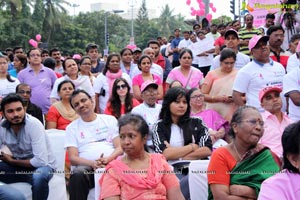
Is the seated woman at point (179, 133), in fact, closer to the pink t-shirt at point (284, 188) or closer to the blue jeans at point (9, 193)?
the blue jeans at point (9, 193)

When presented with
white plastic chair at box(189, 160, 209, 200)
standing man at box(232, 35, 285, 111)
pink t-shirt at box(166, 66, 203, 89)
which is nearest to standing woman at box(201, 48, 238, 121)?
standing man at box(232, 35, 285, 111)

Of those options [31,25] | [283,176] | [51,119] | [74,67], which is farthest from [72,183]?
[31,25]

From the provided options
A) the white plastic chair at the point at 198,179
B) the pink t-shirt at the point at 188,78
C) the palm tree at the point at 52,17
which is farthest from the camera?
the palm tree at the point at 52,17

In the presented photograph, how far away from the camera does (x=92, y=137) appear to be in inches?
195

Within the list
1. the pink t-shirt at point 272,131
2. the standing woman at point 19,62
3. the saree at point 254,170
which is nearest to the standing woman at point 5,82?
the standing woman at point 19,62

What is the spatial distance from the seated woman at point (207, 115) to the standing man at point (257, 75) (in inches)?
15.9

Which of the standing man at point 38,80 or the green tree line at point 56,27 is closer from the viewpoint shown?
the standing man at point 38,80

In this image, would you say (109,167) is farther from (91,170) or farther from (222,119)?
(222,119)

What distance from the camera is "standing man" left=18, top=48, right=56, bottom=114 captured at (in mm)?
7742

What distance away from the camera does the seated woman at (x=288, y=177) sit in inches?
87.0

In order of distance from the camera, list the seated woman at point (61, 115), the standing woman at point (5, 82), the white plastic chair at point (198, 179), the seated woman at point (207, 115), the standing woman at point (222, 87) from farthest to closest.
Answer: the standing woman at point (5, 82) → the seated woman at point (61, 115) → the standing woman at point (222, 87) → the seated woman at point (207, 115) → the white plastic chair at point (198, 179)

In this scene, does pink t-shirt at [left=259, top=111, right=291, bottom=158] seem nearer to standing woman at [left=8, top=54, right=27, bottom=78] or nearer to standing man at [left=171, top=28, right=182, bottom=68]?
standing woman at [left=8, top=54, right=27, bottom=78]

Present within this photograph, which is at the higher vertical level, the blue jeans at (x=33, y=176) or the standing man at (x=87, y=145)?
the standing man at (x=87, y=145)

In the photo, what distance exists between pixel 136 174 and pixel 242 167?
30.4 inches
